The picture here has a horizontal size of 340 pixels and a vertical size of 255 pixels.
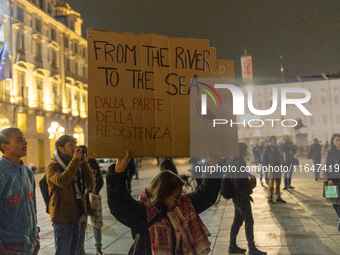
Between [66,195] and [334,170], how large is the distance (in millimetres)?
4788

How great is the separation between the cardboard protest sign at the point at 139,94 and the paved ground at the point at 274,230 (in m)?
3.48

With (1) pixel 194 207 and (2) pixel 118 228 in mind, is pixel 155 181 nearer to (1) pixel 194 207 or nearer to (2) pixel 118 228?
(1) pixel 194 207

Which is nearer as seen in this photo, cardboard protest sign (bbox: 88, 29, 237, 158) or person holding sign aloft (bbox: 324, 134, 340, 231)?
cardboard protest sign (bbox: 88, 29, 237, 158)

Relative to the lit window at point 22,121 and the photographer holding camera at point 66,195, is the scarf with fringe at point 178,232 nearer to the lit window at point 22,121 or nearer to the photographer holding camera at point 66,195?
the photographer holding camera at point 66,195

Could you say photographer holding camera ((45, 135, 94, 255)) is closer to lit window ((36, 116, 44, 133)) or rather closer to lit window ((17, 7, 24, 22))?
lit window ((17, 7, 24, 22))

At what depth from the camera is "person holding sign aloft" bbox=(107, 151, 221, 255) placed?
2.43m

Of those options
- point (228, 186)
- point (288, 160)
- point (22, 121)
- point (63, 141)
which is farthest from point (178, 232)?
point (22, 121)

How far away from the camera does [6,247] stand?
110 inches

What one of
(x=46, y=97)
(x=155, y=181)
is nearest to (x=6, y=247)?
(x=155, y=181)

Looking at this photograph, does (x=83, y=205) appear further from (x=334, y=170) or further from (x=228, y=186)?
(x=334, y=170)

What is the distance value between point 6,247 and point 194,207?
1575 mm

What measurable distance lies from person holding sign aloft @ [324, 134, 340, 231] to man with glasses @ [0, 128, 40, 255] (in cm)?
506

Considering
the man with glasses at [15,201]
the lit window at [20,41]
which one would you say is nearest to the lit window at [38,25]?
the lit window at [20,41]

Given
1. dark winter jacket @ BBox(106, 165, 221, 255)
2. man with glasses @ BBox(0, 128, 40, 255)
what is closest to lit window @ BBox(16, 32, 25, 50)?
man with glasses @ BBox(0, 128, 40, 255)
